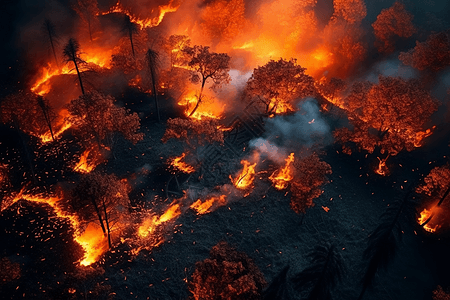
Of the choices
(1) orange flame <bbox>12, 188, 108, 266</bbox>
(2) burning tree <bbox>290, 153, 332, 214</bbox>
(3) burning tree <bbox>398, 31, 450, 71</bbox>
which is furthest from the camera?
(3) burning tree <bbox>398, 31, 450, 71</bbox>

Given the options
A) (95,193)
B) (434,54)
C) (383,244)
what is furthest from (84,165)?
(434,54)

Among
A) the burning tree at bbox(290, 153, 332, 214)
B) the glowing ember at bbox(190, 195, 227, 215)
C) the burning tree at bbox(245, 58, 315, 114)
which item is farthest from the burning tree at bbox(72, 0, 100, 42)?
the burning tree at bbox(290, 153, 332, 214)

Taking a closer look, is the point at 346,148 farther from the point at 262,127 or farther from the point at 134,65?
the point at 134,65

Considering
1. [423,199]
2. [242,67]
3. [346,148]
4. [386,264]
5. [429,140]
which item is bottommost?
[386,264]

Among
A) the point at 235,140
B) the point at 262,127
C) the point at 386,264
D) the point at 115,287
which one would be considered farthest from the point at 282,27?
the point at 115,287

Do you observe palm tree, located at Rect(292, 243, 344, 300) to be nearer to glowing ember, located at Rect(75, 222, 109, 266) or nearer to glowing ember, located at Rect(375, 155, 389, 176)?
glowing ember, located at Rect(375, 155, 389, 176)

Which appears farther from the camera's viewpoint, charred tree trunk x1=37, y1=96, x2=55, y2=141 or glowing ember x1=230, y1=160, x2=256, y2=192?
charred tree trunk x1=37, y1=96, x2=55, y2=141

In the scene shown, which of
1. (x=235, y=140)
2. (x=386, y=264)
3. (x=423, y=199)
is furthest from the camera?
(x=235, y=140)
